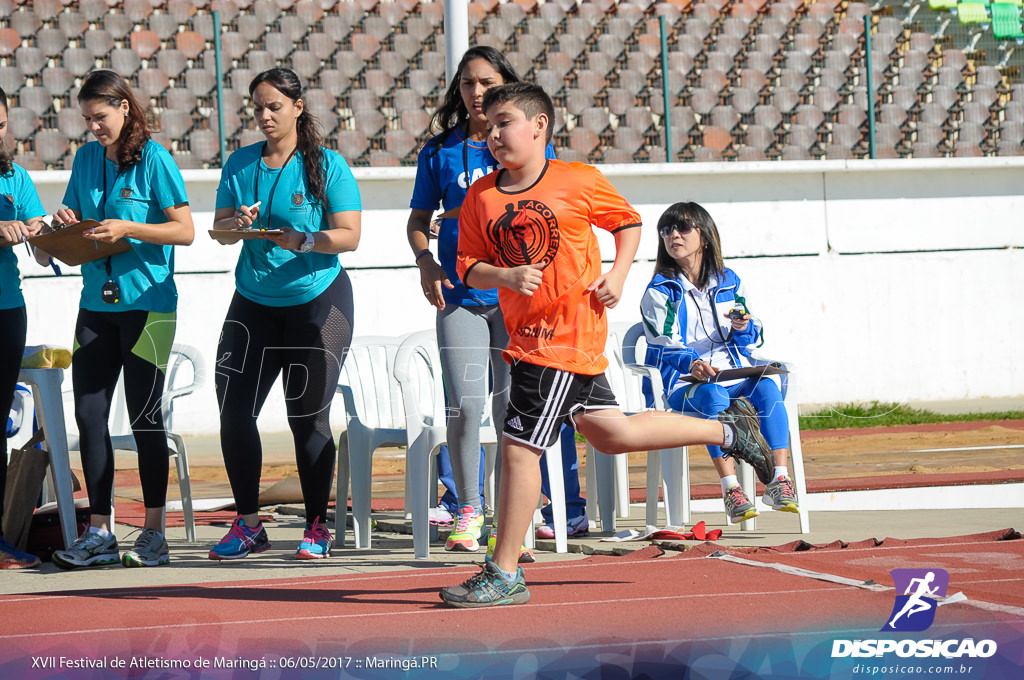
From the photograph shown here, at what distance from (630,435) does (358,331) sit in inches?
321

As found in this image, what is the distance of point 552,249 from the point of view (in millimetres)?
3732

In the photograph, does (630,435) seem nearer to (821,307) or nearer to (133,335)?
(133,335)

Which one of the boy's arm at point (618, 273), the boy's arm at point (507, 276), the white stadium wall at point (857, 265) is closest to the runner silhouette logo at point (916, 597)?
the boy's arm at point (618, 273)

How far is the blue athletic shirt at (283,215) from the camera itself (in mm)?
4809

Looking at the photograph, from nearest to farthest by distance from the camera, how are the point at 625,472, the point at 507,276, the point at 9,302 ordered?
the point at 507,276, the point at 9,302, the point at 625,472

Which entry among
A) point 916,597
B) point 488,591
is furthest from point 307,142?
point 916,597

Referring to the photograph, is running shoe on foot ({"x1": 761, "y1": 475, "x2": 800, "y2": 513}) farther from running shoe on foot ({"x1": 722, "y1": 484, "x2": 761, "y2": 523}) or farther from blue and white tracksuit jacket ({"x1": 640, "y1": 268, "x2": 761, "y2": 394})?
blue and white tracksuit jacket ({"x1": 640, "y1": 268, "x2": 761, "y2": 394})

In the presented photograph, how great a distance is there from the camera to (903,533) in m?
5.12

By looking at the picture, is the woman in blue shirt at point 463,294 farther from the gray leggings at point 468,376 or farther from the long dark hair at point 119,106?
the long dark hair at point 119,106

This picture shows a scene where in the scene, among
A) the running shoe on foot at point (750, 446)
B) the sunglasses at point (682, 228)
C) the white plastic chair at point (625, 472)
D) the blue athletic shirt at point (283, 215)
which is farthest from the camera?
the sunglasses at point (682, 228)

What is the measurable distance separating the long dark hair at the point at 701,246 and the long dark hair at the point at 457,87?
118 centimetres

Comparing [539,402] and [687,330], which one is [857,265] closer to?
[687,330]

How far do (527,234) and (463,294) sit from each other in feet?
3.24

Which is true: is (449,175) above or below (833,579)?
above
